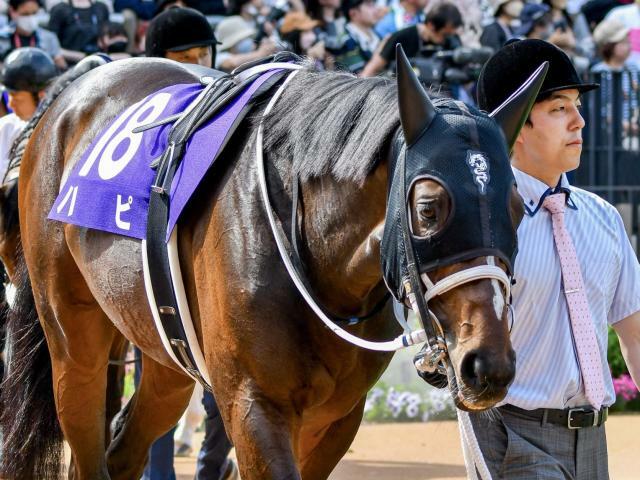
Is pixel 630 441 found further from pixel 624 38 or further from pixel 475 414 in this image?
pixel 624 38

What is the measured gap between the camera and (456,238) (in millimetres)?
2848

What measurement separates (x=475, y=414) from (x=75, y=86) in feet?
7.52

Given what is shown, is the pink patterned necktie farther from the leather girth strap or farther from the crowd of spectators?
the crowd of spectators

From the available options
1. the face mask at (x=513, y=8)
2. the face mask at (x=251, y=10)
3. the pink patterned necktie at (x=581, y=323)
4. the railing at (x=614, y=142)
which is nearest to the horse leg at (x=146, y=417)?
the pink patterned necktie at (x=581, y=323)

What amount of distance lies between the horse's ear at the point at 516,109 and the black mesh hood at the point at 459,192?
137 millimetres

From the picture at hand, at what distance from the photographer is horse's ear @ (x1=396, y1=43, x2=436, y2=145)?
2.96 metres

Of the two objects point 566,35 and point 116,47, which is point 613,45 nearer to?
point 566,35

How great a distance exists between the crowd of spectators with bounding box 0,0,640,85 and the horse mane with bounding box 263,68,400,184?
5.40m

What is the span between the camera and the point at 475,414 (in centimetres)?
358

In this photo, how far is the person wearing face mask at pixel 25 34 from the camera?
988cm

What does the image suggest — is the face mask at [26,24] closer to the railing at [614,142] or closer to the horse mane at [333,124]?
the railing at [614,142]

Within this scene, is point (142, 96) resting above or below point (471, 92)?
above

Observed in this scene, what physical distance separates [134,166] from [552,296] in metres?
1.48

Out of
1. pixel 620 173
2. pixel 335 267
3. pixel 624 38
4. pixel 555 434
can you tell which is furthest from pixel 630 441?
pixel 624 38
